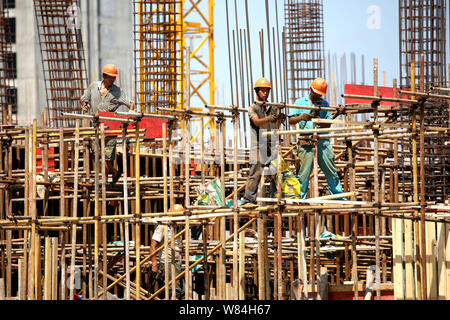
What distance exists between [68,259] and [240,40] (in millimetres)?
7187

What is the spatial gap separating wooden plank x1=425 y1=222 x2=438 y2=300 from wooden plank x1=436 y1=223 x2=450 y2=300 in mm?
88

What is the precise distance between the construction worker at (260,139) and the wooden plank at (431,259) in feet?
8.60

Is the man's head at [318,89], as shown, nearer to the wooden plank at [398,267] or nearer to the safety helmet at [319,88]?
the safety helmet at [319,88]

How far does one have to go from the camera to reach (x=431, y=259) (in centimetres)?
1200

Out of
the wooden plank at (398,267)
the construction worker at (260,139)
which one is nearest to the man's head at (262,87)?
the construction worker at (260,139)

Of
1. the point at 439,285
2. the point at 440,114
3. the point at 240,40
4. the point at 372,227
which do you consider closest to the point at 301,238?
the point at 439,285

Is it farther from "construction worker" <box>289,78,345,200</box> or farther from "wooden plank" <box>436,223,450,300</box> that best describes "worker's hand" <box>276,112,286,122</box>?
"wooden plank" <box>436,223,450,300</box>

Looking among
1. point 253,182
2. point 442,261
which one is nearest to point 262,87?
point 253,182

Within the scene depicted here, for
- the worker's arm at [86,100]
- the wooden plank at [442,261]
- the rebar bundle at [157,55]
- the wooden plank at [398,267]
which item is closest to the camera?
the wooden plank at [442,261]

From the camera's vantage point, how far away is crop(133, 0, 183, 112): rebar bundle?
29.9 meters

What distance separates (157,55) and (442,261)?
65.3 feet

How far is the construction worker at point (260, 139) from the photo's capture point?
13.2 meters

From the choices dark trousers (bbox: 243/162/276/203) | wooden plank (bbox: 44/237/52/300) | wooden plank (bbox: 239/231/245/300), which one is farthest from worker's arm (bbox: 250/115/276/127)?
wooden plank (bbox: 44/237/52/300)

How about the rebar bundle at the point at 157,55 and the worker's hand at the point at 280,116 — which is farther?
the rebar bundle at the point at 157,55
